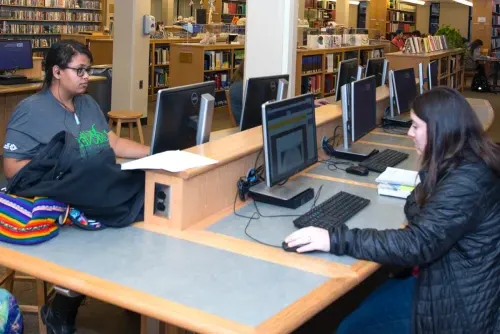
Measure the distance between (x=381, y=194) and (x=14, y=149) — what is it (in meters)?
1.60

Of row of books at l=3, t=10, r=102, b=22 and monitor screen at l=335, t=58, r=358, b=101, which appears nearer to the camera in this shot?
monitor screen at l=335, t=58, r=358, b=101

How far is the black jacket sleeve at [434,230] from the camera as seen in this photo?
6.36ft

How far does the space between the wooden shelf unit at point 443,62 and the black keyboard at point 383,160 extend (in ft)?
15.2

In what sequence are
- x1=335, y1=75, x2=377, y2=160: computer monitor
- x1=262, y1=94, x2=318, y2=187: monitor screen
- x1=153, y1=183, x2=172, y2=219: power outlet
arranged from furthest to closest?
x1=335, y1=75, x2=377, y2=160: computer monitor < x1=262, y1=94, x2=318, y2=187: monitor screen < x1=153, y1=183, x2=172, y2=219: power outlet

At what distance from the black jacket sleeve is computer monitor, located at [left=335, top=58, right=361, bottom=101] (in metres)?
2.67

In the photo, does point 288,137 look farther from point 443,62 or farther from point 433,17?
point 433,17

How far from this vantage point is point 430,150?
2.06m

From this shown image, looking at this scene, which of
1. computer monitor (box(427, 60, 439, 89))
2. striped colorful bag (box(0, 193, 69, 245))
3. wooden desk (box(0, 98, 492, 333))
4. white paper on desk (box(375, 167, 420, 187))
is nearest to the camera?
wooden desk (box(0, 98, 492, 333))

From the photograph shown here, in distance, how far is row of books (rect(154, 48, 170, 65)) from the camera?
→ 1113 cm

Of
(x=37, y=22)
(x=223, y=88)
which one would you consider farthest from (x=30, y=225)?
(x=37, y=22)

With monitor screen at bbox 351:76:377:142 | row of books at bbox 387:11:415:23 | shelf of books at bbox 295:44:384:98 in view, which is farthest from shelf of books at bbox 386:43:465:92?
row of books at bbox 387:11:415:23

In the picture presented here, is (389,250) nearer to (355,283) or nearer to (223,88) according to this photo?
(355,283)

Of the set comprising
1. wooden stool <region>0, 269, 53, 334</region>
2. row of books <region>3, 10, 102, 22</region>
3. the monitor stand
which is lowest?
wooden stool <region>0, 269, 53, 334</region>

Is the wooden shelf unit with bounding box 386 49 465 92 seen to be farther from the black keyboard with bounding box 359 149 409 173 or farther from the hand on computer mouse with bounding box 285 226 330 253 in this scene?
the hand on computer mouse with bounding box 285 226 330 253
